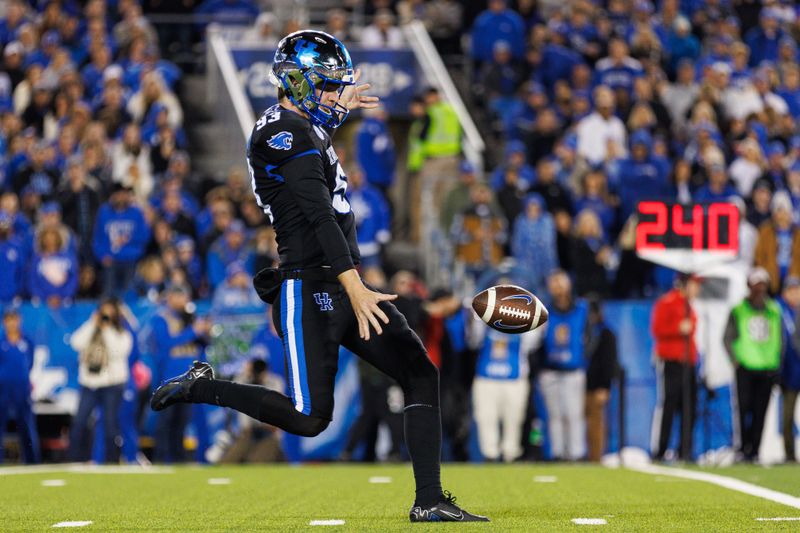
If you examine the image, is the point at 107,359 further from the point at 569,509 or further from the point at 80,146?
the point at 569,509

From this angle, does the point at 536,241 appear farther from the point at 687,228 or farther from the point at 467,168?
the point at 687,228

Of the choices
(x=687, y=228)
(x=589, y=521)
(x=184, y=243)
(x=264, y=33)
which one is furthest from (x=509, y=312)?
(x=264, y=33)

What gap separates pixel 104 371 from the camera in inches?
578

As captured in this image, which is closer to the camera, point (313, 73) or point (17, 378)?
point (313, 73)

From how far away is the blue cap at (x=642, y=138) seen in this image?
17875mm

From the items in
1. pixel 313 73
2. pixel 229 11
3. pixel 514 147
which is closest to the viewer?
pixel 313 73

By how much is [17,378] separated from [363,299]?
30.3 ft

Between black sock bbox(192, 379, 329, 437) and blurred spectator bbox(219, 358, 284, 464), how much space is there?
7728 millimetres

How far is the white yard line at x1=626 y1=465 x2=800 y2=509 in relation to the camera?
27.1 ft

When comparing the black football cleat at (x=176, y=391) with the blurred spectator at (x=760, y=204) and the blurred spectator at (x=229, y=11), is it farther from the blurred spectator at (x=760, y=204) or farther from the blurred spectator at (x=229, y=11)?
the blurred spectator at (x=229, y=11)

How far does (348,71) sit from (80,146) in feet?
38.1

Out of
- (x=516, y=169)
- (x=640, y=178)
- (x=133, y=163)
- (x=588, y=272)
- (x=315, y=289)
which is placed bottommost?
(x=315, y=289)

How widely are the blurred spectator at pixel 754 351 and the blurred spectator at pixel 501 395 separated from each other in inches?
80.0

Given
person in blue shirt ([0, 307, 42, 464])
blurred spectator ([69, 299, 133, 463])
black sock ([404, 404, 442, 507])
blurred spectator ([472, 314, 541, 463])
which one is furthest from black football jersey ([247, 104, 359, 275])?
person in blue shirt ([0, 307, 42, 464])
